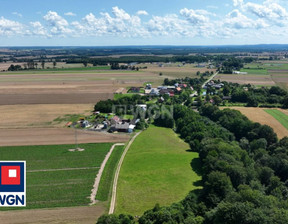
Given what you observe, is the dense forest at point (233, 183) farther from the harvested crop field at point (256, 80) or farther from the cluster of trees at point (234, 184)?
the harvested crop field at point (256, 80)

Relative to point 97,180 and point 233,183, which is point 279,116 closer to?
point 233,183

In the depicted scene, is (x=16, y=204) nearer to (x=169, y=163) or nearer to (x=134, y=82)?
(x=169, y=163)

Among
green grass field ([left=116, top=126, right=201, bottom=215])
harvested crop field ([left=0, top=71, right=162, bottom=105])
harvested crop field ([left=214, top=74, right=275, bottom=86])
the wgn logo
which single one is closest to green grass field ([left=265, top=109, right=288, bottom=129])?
green grass field ([left=116, top=126, right=201, bottom=215])

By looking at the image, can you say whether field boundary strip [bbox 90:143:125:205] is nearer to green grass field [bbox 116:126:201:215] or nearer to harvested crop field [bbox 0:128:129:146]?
green grass field [bbox 116:126:201:215]

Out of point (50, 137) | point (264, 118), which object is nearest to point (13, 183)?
point (50, 137)

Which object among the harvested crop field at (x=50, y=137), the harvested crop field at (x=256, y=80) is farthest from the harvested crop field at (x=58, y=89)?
the harvested crop field at (x=256, y=80)
